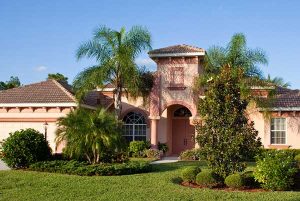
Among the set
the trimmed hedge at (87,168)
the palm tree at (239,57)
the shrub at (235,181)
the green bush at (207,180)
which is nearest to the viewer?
the shrub at (235,181)

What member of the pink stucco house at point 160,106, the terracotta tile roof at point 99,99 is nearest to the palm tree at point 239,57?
the pink stucco house at point 160,106

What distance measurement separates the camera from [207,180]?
14305 millimetres

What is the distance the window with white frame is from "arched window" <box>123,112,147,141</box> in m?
8.08

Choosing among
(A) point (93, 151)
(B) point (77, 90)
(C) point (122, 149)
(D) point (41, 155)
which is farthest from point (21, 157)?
(B) point (77, 90)

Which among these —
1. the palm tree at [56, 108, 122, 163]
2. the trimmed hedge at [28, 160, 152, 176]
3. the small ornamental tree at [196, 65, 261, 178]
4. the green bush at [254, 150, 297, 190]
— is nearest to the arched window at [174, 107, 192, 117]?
the palm tree at [56, 108, 122, 163]

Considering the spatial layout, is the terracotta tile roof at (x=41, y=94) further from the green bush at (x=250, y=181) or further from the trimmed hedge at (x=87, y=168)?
the green bush at (x=250, y=181)

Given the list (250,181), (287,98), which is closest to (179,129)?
(287,98)

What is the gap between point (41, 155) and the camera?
19.6 metres

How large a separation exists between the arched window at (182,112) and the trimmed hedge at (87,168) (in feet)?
35.5

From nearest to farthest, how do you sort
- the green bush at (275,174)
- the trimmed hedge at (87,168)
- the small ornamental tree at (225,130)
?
the green bush at (275,174), the small ornamental tree at (225,130), the trimmed hedge at (87,168)

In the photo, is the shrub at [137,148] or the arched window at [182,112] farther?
the arched window at [182,112]

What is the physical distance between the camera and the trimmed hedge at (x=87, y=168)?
57.0ft

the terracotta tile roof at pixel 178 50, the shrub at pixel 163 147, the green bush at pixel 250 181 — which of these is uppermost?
the terracotta tile roof at pixel 178 50

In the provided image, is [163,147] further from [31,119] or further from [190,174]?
[190,174]
